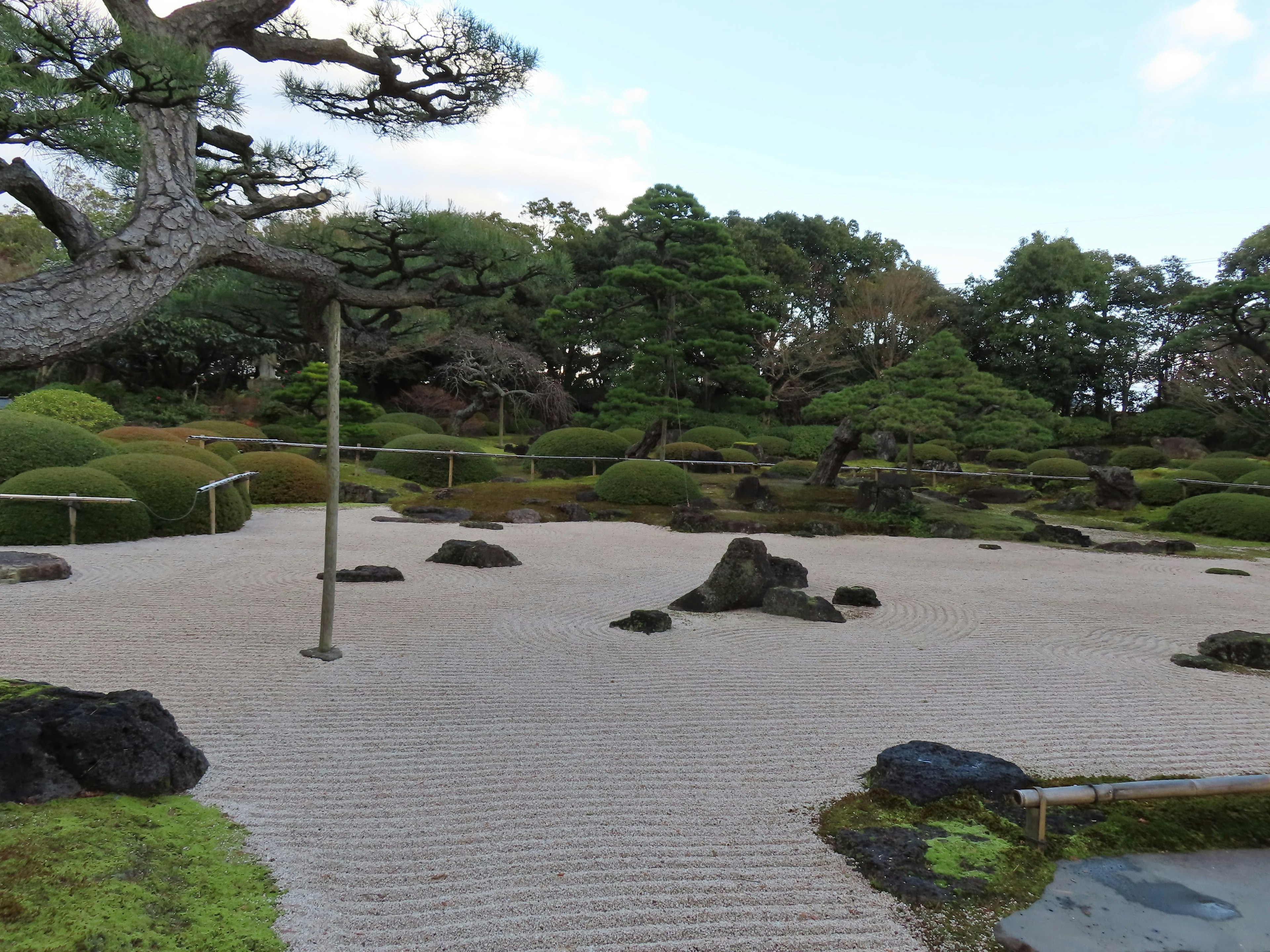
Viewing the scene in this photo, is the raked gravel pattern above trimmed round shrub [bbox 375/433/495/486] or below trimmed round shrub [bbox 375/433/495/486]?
below

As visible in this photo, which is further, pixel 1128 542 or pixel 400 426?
pixel 400 426

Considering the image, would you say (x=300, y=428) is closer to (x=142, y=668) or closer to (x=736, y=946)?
(x=142, y=668)

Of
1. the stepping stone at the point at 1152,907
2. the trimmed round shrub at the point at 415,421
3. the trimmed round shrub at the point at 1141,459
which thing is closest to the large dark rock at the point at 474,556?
the stepping stone at the point at 1152,907

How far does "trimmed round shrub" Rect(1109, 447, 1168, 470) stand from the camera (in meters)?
25.2

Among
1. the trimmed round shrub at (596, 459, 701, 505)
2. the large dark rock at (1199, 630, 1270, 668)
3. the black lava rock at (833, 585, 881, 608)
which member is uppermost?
the trimmed round shrub at (596, 459, 701, 505)

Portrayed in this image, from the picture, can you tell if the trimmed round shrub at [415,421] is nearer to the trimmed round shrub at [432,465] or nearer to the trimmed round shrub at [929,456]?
the trimmed round shrub at [432,465]

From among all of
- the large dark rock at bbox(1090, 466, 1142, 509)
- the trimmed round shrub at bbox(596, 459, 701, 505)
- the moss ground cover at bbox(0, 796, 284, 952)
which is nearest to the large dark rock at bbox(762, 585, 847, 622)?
the moss ground cover at bbox(0, 796, 284, 952)

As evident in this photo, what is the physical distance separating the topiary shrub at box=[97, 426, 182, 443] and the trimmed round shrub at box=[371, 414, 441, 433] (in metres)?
7.45

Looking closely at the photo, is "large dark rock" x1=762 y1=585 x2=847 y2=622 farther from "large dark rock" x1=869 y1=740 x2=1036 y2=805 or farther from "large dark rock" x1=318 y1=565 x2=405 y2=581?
"large dark rock" x1=318 y1=565 x2=405 y2=581

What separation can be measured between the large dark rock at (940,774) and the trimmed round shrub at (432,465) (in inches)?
585

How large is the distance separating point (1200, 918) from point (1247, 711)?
283 cm

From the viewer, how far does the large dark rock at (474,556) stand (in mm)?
8758

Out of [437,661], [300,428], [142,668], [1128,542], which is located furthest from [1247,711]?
[300,428]

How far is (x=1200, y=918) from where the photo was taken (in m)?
2.33
